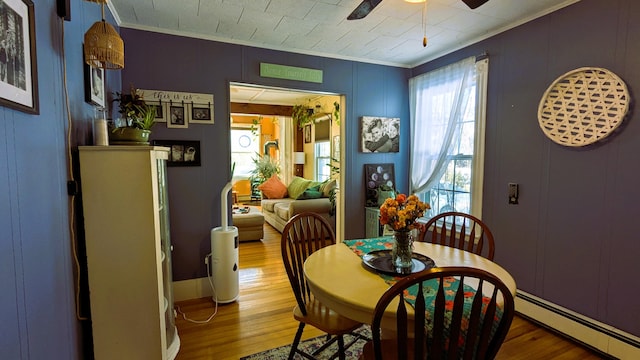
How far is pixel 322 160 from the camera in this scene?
6.38m

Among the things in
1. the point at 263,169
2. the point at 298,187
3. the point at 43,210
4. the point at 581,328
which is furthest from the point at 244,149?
the point at 581,328

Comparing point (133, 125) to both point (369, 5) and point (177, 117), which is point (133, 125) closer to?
point (177, 117)

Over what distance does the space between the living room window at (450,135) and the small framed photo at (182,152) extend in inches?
97.0

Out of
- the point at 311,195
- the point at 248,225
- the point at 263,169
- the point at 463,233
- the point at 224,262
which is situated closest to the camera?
the point at 463,233

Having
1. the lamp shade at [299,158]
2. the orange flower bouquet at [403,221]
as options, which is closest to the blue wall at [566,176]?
the orange flower bouquet at [403,221]

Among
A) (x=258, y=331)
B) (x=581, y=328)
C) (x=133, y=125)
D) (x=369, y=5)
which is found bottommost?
(x=258, y=331)

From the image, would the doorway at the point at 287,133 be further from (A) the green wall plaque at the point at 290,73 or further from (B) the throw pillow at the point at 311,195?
(B) the throw pillow at the point at 311,195

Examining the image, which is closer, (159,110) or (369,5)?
(369,5)

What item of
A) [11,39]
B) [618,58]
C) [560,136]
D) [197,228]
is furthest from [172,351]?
[618,58]

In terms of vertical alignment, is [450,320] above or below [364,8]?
below

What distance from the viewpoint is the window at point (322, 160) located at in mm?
6136

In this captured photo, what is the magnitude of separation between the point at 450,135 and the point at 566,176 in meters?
1.12

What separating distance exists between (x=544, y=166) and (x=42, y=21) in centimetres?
319

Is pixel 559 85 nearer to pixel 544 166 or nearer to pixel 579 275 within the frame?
pixel 544 166
